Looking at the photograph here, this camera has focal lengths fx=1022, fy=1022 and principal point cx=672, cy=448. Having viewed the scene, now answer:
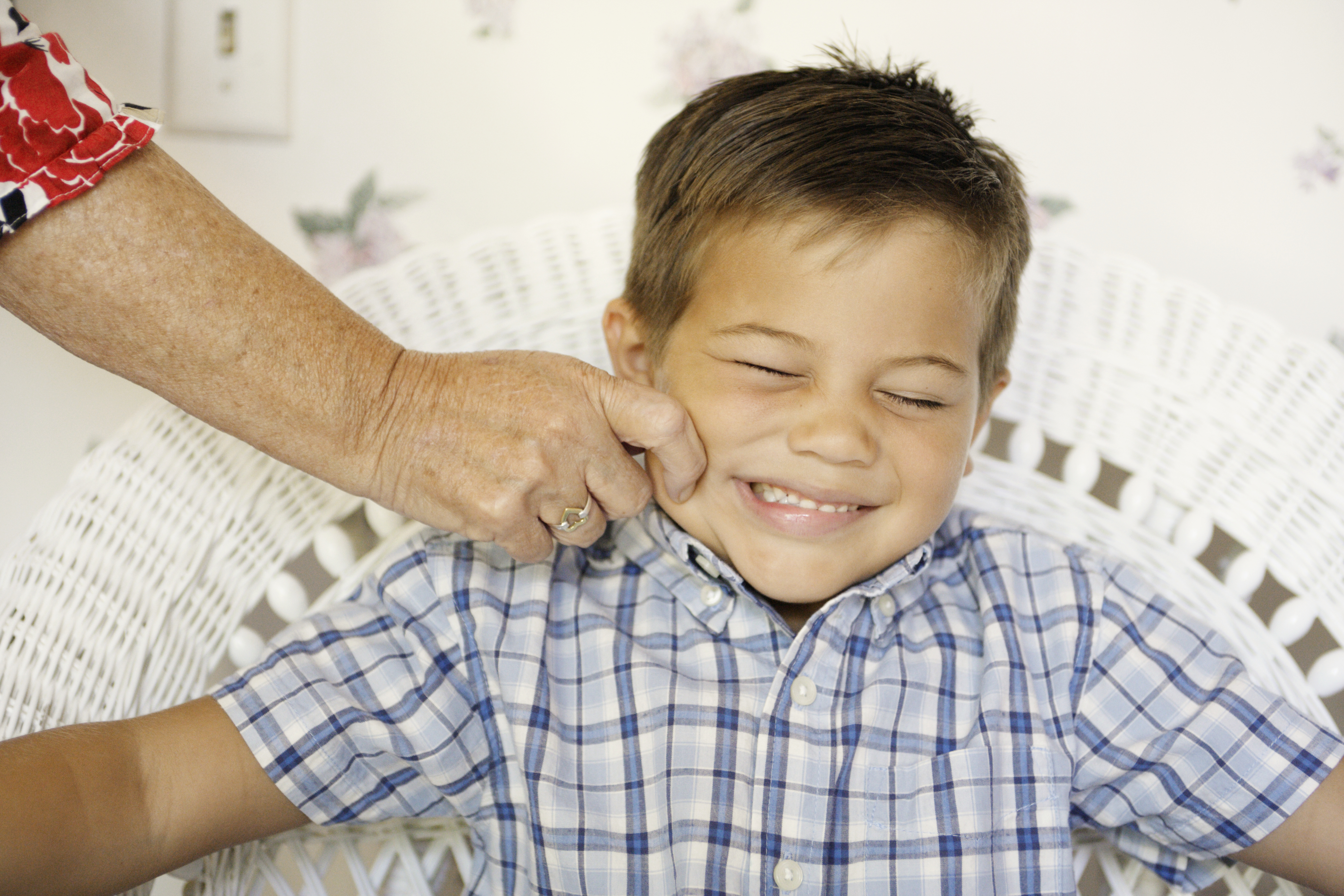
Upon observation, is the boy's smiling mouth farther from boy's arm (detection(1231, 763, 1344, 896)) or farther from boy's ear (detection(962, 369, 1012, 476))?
boy's arm (detection(1231, 763, 1344, 896))

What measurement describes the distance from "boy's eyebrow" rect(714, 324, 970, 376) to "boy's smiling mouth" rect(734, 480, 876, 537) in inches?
4.7

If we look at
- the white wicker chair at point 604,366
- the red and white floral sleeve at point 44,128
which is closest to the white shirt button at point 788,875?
the white wicker chair at point 604,366

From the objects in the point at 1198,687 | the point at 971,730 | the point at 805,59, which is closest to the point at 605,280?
the point at 805,59

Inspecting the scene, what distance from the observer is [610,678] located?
2.89ft

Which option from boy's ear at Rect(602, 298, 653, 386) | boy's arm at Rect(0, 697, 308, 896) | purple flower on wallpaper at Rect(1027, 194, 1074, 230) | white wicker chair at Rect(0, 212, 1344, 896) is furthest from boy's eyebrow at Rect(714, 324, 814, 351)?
purple flower on wallpaper at Rect(1027, 194, 1074, 230)

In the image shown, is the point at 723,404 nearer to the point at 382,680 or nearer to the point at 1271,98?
the point at 382,680

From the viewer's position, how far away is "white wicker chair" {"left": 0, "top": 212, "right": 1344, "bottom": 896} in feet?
3.04

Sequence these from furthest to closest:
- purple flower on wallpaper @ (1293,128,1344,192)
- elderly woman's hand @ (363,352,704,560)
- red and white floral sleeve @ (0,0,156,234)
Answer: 1. purple flower on wallpaper @ (1293,128,1344,192)
2. elderly woman's hand @ (363,352,704,560)
3. red and white floral sleeve @ (0,0,156,234)

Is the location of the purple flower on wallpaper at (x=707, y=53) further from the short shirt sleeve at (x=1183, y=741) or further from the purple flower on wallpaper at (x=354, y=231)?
the short shirt sleeve at (x=1183, y=741)

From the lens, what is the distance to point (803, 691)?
87 cm

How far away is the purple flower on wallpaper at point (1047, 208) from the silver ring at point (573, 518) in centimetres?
78

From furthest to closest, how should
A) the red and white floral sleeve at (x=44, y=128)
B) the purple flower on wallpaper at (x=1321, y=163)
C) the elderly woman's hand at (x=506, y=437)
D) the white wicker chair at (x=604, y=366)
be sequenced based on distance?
the purple flower on wallpaper at (x=1321, y=163), the white wicker chair at (x=604, y=366), the elderly woman's hand at (x=506, y=437), the red and white floral sleeve at (x=44, y=128)

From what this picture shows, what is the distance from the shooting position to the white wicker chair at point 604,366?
926mm

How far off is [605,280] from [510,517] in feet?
1.55
